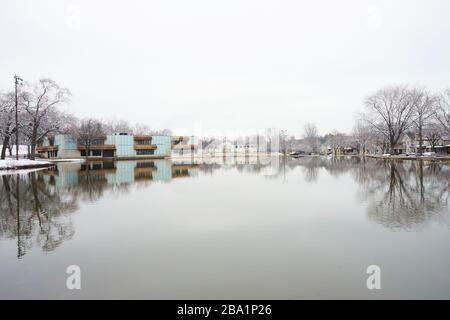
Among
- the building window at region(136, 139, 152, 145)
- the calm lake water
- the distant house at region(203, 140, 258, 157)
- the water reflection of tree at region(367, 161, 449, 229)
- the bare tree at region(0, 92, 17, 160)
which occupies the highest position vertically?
the bare tree at region(0, 92, 17, 160)

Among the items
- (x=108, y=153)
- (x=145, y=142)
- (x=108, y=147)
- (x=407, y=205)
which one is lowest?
(x=407, y=205)

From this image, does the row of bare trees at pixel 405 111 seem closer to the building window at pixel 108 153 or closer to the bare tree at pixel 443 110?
the bare tree at pixel 443 110

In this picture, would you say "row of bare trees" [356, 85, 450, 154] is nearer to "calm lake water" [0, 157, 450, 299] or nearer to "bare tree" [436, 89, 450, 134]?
"bare tree" [436, 89, 450, 134]

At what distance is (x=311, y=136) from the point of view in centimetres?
14412

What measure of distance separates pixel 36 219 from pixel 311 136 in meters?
145

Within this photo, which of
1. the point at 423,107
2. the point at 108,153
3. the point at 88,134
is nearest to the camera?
the point at 423,107

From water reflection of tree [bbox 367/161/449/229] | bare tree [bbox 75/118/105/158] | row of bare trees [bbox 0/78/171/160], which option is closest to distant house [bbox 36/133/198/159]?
bare tree [bbox 75/118/105/158]

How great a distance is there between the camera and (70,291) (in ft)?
16.1

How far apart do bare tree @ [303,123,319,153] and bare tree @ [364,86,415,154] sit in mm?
71608

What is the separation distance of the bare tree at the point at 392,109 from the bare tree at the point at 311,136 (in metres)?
71.6

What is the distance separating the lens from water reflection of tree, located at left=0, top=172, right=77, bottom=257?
755cm

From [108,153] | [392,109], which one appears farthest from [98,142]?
[392,109]

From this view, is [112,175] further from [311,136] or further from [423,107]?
[311,136]
